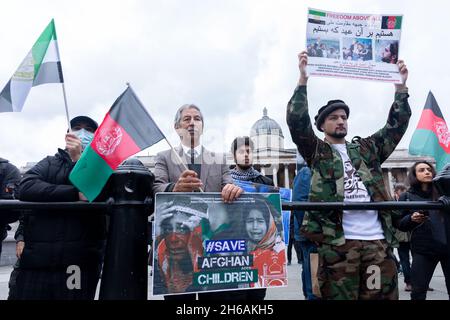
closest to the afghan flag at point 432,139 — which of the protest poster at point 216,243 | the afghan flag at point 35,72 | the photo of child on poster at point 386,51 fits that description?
the photo of child on poster at point 386,51

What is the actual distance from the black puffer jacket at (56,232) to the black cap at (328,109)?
190 cm

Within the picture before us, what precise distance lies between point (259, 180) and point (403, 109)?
1.67 m

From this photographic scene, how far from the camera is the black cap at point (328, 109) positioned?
314 centimetres

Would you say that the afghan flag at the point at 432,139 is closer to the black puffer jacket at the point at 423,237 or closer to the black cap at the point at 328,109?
the black puffer jacket at the point at 423,237

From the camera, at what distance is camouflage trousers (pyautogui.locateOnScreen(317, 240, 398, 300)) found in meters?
2.64

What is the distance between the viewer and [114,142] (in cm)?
223

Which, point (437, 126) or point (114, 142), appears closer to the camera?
point (114, 142)

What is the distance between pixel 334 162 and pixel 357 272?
31.5 inches

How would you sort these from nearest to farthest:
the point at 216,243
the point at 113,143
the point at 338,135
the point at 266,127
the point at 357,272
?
the point at 216,243 < the point at 113,143 < the point at 357,272 < the point at 338,135 < the point at 266,127

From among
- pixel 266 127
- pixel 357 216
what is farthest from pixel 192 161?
pixel 266 127

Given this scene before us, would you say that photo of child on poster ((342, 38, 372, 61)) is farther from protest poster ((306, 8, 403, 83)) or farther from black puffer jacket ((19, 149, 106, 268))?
black puffer jacket ((19, 149, 106, 268))

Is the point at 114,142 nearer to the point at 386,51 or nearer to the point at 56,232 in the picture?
the point at 56,232

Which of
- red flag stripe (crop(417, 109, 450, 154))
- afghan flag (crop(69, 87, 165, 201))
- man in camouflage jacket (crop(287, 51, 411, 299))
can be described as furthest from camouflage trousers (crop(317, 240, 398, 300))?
red flag stripe (crop(417, 109, 450, 154))

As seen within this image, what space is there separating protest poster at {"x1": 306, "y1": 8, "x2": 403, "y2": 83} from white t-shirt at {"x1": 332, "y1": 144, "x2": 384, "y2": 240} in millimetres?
704
